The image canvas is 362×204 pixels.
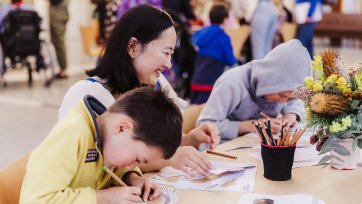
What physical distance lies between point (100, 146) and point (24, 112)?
14.9 ft

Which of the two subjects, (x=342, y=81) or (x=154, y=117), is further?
(x=342, y=81)

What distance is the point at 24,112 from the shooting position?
5.71 meters

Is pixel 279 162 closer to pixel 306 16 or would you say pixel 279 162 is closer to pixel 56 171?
pixel 56 171

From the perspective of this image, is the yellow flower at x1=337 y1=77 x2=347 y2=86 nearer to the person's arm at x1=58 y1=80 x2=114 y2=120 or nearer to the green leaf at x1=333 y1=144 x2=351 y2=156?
the green leaf at x1=333 y1=144 x2=351 y2=156

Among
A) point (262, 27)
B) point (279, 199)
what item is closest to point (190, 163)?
point (279, 199)

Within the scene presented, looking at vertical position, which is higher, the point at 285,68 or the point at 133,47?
the point at 133,47

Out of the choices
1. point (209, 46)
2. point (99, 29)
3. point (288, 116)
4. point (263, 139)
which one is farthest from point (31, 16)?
point (263, 139)

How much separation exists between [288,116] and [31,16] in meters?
5.21

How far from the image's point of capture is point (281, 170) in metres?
1.69

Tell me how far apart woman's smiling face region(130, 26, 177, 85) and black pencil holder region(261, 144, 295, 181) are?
1.78ft

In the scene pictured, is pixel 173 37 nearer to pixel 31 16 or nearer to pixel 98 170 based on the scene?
pixel 98 170

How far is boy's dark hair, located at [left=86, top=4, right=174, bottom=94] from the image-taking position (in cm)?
194

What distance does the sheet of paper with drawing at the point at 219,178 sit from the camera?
64.3 inches

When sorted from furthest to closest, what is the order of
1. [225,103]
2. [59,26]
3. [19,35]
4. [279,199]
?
[59,26], [19,35], [225,103], [279,199]
